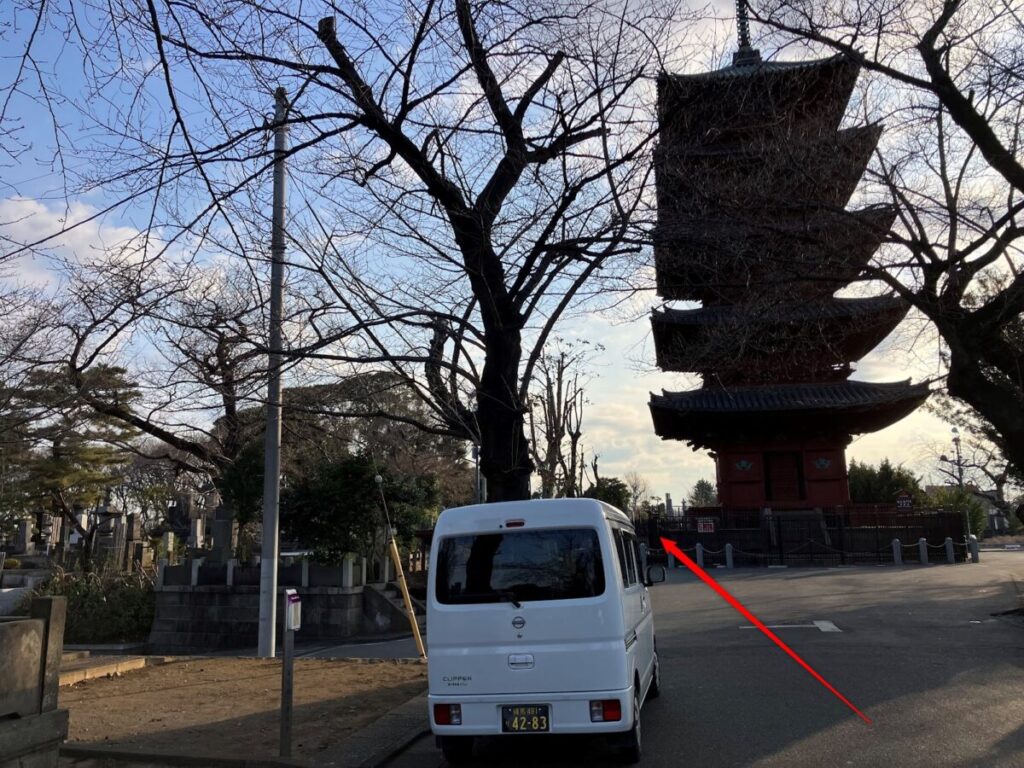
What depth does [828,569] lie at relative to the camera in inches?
953

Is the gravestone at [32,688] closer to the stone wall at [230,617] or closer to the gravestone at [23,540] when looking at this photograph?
the stone wall at [230,617]

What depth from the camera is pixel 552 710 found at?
5727 mm

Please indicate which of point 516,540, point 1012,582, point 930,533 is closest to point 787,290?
point 516,540

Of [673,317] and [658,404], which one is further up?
[673,317]

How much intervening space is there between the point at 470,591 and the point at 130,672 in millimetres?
7627

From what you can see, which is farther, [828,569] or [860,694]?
[828,569]

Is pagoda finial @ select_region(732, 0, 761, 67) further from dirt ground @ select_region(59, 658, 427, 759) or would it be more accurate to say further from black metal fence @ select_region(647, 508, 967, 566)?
black metal fence @ select_region(647, 508, 967, 566)

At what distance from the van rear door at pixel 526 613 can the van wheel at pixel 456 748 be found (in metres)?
0.58

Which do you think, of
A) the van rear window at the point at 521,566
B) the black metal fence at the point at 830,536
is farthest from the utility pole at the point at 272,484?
the black metal fence at the point at 830,536

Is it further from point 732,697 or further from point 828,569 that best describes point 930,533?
point 732,697

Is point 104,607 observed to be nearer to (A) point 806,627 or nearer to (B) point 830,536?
(A) point 806,627

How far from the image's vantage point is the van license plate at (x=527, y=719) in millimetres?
5719

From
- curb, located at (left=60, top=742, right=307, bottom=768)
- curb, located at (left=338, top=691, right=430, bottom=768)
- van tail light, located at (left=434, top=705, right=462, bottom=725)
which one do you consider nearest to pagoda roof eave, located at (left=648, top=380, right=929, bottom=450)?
curb, located at (left=338, top=691, right=430, bottom=768)

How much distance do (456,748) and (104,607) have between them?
2327cm
